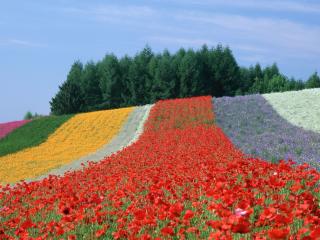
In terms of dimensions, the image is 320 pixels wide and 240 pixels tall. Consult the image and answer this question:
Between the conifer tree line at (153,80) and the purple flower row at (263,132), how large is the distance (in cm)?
2807

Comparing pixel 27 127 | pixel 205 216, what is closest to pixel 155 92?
pixel 27 127

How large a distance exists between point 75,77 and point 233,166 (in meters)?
71.7

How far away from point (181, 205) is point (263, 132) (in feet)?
75.4

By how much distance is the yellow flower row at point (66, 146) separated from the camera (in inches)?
1035

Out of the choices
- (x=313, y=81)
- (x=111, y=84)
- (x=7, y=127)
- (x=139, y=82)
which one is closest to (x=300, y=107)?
(x=7, y=127)

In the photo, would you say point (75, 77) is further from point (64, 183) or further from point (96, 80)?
point (64, 183)

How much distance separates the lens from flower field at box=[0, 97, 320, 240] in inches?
208

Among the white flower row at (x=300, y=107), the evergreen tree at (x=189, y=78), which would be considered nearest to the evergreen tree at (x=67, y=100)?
the evergreen tree at (x=189, y=78)

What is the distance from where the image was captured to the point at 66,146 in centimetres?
3559

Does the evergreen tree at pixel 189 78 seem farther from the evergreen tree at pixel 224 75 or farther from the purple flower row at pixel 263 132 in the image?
the purple flower row at pixel 263 132

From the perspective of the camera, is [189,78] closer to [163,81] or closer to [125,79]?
[163,81]

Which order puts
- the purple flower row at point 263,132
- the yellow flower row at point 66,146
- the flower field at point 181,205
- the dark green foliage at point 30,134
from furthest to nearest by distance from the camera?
the dark green foliage at point 30,134 → the yellow flower row at point 66,146 → the purple flower row at point 263,132 → the flower field at point 181,205

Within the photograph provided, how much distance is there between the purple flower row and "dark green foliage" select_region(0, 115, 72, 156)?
545 inches

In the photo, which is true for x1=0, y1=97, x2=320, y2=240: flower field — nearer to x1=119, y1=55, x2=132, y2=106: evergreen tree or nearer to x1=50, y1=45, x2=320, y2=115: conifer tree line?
Answer: x1=50, y1=45, x2=320, y2=115: conifer tree line
